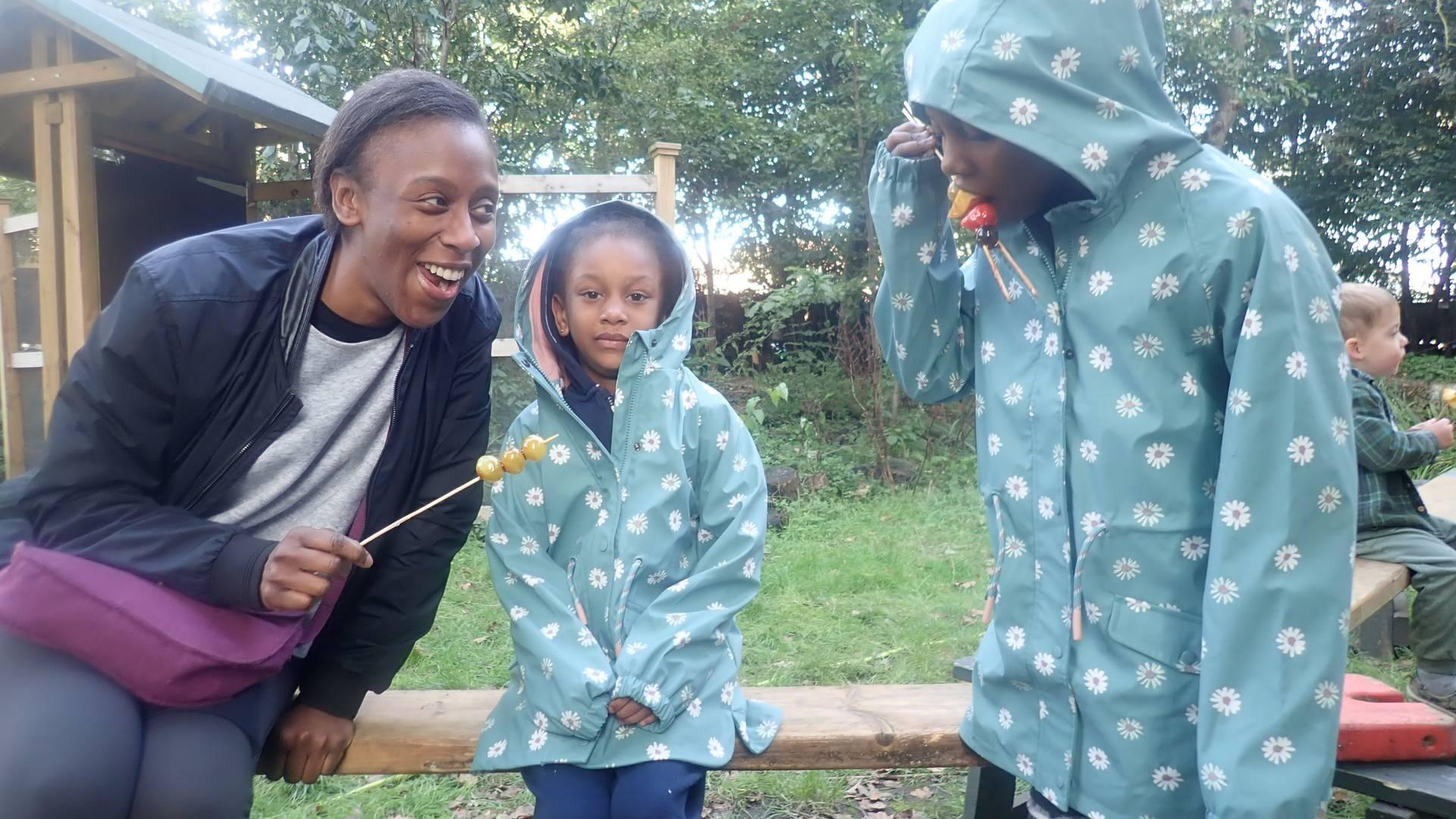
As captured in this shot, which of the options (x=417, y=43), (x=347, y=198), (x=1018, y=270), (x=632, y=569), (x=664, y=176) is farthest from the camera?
(x=417, y=43)

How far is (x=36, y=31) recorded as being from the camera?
15.4ft

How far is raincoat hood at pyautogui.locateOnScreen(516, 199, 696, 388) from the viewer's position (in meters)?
2.33

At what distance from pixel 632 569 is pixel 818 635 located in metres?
2.56

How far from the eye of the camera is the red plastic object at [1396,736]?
2.55 meters

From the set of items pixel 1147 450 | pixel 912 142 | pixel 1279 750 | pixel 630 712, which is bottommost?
pixel 630 712

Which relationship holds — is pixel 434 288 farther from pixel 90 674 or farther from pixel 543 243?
pixel 90 674

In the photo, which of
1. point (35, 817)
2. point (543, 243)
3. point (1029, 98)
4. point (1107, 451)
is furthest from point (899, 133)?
point (35, 817)

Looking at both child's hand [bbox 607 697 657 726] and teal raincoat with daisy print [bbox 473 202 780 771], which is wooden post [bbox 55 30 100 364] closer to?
teal raincoat with daisy print [bbox 473 202 780 771]

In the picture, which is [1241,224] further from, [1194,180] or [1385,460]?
[1385,460]

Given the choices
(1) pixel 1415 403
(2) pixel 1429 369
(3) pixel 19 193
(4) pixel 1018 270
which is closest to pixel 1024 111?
(4) pixel 1018 270

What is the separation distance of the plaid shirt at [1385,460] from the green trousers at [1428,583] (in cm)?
6

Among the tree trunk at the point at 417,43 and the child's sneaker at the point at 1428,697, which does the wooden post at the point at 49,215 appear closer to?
the tree trunk at the point at 417,43

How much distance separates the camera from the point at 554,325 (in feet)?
8.25

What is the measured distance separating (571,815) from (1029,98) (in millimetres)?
1581
